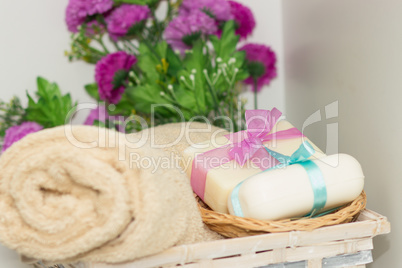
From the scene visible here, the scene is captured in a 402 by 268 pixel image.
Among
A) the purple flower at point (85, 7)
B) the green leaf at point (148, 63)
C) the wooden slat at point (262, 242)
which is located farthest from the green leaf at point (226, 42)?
the wooden slat at point (262, 242)

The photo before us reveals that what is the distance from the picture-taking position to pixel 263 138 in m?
0.74

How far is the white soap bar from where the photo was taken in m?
0.60

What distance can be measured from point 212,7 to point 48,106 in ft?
1.31

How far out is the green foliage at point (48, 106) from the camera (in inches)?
38.4

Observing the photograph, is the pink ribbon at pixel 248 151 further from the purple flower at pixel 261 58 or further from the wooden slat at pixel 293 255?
the purple flower at pixel 261 58

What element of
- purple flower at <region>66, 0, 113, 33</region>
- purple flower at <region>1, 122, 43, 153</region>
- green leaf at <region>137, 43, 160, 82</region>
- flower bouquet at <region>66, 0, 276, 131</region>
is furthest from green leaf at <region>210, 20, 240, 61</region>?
purple flower at <region>1, 122, 43, 153</region>

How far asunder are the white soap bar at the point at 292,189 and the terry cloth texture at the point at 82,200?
103mm

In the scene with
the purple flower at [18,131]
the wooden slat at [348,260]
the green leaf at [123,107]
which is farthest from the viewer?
the green leaf at [123,107]

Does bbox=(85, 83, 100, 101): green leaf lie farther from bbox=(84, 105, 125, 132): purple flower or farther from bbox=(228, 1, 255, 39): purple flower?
bbox=(228, 1, 255, 39): purple flower

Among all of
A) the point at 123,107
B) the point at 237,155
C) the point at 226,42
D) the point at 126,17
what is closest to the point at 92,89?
the point at 123,107

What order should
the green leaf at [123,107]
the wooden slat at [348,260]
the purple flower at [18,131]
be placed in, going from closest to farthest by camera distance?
the wooden slat at [348,260]
the purple flower at [18,131]
the green leaf at [123,107]

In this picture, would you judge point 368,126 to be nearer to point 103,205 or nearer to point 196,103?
point 196,103

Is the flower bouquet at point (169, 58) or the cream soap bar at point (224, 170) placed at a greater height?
the flower bouquet at point (169, 58)

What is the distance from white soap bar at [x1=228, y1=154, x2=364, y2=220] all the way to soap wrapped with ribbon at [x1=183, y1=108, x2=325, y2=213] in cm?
5
